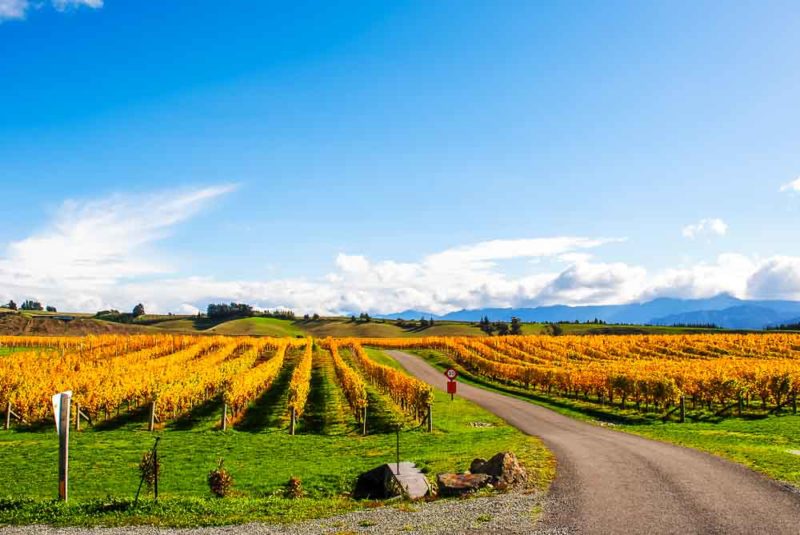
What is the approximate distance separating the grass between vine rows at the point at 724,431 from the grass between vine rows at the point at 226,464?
789 centimetres

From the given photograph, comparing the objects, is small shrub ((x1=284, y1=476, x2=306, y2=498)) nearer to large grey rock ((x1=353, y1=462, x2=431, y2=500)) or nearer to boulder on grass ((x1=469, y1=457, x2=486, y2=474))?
large grey rock ((x1=353, y1=462, x2=431, y2=500))

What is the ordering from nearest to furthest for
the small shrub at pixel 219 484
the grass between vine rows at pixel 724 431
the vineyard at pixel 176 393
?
the small shrub at pixel 219 484 → the grass between vine rows at pixel 724 431 → the vineyard at pixel 176 393

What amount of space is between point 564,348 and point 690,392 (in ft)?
203

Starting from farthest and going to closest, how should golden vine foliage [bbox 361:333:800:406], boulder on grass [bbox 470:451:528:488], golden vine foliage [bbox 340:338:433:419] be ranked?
golden vine foliage [bbox 361:333:800:406] → golden vine foliage [bbox 340:338:433:419] → boulder on grass [bbox 470:451:528:488]

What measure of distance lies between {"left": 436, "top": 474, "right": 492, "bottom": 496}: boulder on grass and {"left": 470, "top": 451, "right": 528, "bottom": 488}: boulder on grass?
371 millimetres

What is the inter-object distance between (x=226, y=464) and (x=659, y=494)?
1968 cm

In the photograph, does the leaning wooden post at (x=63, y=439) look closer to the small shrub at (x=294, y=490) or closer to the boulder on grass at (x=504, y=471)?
the small shrub at (x=294, y=490)

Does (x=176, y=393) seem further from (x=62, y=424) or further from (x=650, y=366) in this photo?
(x=650, y=366)

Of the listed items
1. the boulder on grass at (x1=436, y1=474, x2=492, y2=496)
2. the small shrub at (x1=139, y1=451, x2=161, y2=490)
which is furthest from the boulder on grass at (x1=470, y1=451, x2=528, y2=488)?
the small shrub at (x1=139, y1=451, x2=161, y2=490)

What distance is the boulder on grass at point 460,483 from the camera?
59.7 feet

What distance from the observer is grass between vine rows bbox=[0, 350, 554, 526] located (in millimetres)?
16859

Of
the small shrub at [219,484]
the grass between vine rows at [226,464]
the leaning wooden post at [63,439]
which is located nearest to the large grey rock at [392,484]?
the grass between vine rows at [226,464]

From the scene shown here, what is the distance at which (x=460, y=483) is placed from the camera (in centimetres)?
1858

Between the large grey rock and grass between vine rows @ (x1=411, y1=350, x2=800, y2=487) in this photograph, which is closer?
the large grey rock
